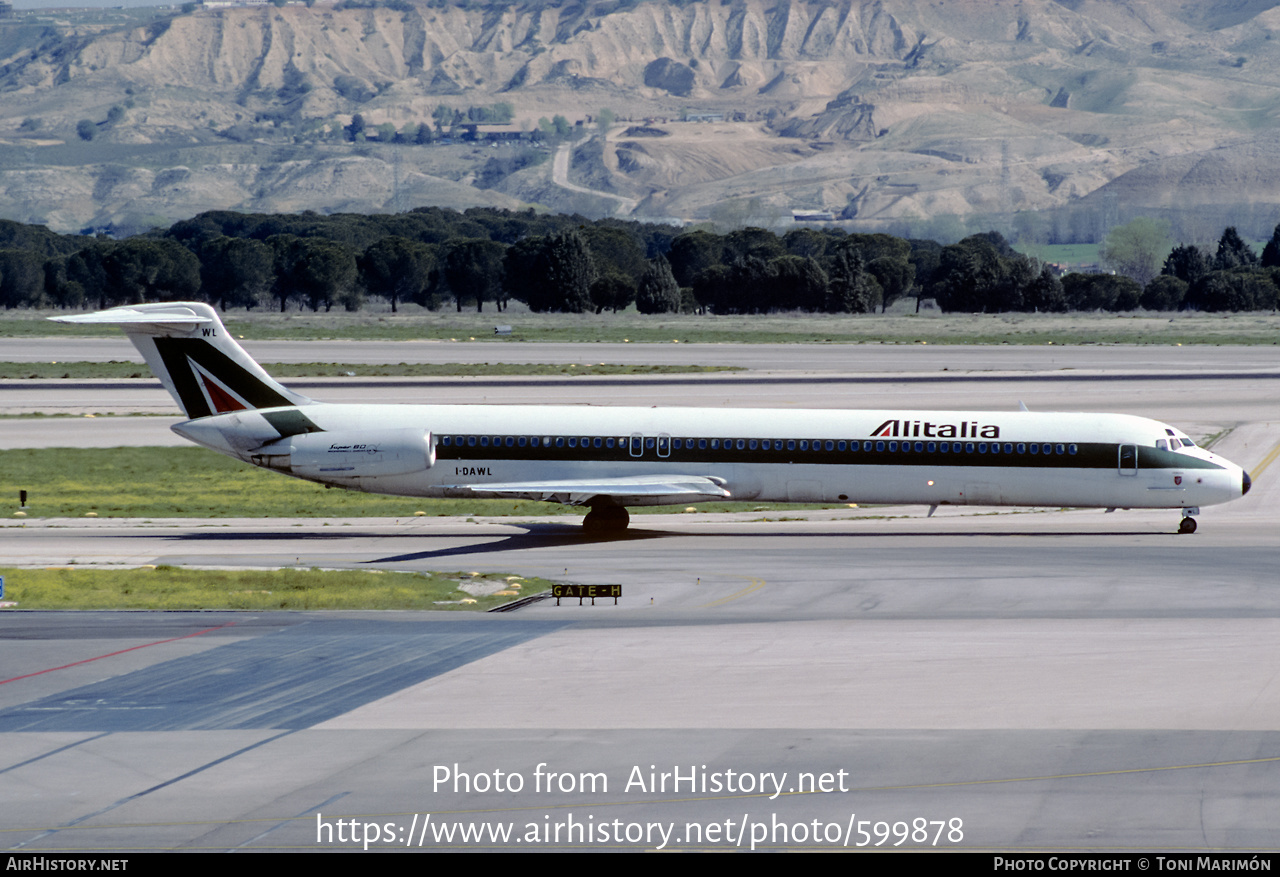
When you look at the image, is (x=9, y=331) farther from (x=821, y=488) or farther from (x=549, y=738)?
(x=549, y=738)

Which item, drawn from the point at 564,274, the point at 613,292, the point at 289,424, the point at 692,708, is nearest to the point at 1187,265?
the point at 613,292

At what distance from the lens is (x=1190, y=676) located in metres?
24.4

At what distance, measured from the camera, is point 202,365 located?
43.2m

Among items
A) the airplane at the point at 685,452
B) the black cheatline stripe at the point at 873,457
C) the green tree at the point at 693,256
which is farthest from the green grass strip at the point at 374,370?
the green tree at the point at 693,256

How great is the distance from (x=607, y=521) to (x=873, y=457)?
807cm

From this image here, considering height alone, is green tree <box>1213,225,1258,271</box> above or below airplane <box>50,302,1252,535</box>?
above

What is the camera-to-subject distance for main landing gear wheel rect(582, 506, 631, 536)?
43125 mm

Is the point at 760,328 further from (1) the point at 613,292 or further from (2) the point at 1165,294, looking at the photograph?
(2) the point at 1165,294

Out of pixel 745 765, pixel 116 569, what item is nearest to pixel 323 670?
pixel 745 765

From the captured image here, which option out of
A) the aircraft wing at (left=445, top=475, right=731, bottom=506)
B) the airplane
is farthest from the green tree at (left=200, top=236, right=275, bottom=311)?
the aircraft wing at (left=445, top=475, right=731, bottom=506)

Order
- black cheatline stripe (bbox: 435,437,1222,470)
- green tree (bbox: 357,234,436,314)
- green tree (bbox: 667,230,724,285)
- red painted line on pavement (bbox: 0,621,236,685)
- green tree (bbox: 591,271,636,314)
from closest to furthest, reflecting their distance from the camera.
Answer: red painted line on pavement (bbox: 0,621,236,685) → black cheatline stripe (bbox: 435,437,1222,470) → green tree (bbox: 591,271,636,314) → green tree (bbox: 357,234,436,314) → green tree (bbox: 667,230,724,285)

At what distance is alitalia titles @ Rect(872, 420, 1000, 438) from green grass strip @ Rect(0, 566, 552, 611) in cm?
1219

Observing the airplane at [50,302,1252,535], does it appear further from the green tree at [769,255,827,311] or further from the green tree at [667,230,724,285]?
the green tree at [667,230,724,285]

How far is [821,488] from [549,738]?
73.2 ft
